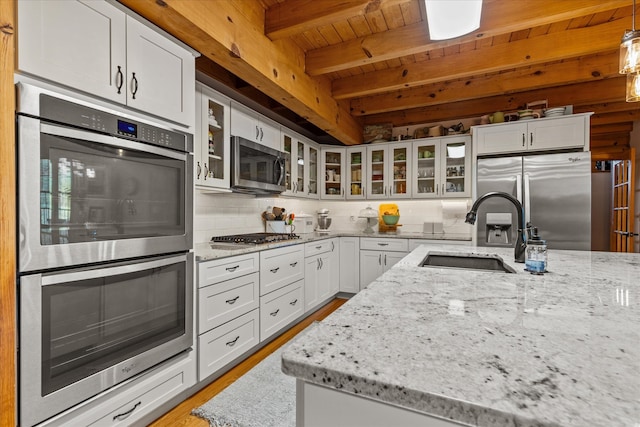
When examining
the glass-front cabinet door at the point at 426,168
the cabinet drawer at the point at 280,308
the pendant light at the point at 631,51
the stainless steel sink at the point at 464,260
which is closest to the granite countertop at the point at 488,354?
the stainless steel sink at the point at 464,260

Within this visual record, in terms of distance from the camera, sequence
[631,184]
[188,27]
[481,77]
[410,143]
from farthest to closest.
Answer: [631,184] → [410,143] → [481,77] → [188,27]

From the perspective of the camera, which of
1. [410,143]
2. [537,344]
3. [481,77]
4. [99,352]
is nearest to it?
[537,344]

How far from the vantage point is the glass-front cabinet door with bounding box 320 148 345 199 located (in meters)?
4.39

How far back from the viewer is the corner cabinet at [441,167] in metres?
3.82

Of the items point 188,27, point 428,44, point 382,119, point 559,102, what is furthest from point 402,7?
point 559,102

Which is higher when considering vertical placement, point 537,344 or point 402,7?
point 402,7

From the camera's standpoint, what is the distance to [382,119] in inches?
174

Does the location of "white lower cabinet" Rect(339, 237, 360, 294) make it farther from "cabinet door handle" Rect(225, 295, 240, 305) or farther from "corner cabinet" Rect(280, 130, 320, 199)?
"cabinet door handle" Rect(225, 295, 240, 305)

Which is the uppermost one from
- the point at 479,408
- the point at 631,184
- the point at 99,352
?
the point at 631,184

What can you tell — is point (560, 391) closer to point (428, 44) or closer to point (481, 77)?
point (428, 44)

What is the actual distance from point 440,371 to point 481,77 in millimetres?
3620

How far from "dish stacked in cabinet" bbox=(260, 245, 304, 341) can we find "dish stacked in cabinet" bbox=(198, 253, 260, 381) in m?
0.10

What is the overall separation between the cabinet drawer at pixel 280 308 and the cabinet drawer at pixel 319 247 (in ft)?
1.10

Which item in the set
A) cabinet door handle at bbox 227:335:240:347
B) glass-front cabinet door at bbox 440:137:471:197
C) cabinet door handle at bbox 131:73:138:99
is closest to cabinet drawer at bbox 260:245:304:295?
cabinet door handle at bbox 227:335:240:347
